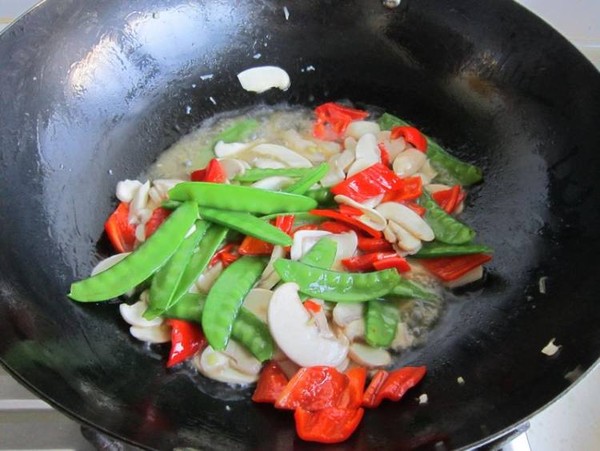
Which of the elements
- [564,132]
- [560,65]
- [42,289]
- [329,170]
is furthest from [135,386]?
[560,65]

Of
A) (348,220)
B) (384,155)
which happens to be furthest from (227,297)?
(384,155)

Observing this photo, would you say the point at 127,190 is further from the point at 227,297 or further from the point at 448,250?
the point at 448,250

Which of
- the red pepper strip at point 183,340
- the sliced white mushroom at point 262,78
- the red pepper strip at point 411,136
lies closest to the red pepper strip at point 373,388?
the red pepper strip at point 183,340

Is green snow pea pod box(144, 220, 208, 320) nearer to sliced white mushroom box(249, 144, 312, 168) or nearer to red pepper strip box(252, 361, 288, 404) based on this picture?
red pepper strip box(252, 361, 288, 404)

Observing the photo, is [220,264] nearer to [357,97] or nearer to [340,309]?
[340,309]

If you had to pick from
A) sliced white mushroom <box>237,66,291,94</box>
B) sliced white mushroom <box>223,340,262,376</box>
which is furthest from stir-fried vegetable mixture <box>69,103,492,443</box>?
sliced white mushroom <box>237,66,291,94</box>

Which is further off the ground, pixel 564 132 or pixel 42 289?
pixel 564 132
